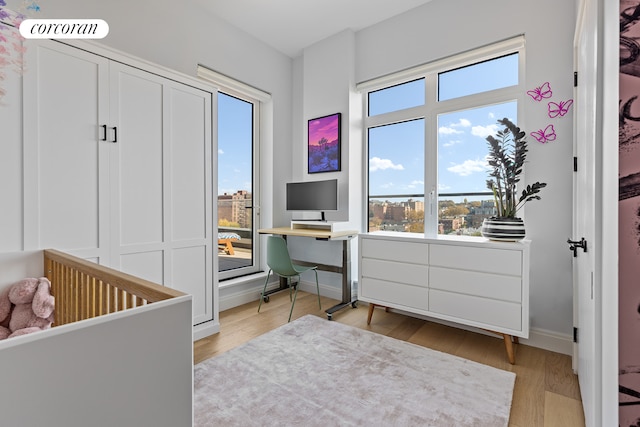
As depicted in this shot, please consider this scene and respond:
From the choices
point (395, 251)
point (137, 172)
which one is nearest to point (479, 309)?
point (395, 251)

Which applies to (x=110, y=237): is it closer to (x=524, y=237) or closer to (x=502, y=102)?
(x=524, y=237)

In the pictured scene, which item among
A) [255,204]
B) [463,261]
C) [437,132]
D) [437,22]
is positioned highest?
[437,22]

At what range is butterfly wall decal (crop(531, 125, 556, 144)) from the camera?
7.29ft

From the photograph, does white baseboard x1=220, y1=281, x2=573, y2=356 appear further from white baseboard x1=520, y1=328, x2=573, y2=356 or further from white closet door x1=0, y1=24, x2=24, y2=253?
white closet door x1=0, y1=24, x2=24, y2=253

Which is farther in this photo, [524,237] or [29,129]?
[524,237]

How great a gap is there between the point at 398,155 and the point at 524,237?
1422mm

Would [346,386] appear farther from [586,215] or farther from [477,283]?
[586,215]

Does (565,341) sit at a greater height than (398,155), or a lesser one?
lesser

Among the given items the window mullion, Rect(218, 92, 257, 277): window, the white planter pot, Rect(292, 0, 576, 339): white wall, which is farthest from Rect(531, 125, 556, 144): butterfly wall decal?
Rect(218, 92, 257, 277): window

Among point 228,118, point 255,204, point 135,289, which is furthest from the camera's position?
point 255,204

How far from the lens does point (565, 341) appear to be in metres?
2.17

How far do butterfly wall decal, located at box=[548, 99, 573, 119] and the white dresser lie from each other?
987mm

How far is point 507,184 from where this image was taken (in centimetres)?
223

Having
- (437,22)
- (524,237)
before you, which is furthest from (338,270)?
(437,22)
